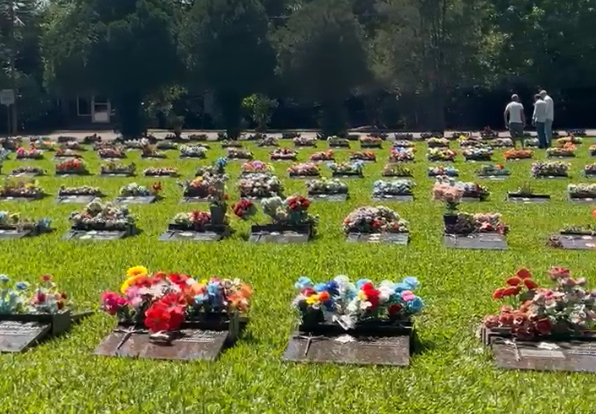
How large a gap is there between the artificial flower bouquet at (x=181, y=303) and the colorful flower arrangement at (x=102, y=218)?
443 centimetres

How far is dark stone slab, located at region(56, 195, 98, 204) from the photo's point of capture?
45.5ft

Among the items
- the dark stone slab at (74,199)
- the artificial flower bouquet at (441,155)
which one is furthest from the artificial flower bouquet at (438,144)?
the dark stone slab at (74,199)

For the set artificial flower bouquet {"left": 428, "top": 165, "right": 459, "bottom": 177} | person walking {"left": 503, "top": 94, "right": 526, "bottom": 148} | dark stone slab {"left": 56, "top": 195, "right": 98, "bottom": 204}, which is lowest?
dark stone slab {"left": 56, "top": 195, "right": 98, "bottom": 204}

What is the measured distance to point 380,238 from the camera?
1046cm

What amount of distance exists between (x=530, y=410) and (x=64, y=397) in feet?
8.45

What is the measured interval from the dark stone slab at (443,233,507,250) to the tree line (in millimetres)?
18831

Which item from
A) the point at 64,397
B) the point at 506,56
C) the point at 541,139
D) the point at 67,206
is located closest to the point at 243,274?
the point at 64,397

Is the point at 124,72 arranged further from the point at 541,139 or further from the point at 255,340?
the point at 255,340

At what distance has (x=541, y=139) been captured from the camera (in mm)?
22625

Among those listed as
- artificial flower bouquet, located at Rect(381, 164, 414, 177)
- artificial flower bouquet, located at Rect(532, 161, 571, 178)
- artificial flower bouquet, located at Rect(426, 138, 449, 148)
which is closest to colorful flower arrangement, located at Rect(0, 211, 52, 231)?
artificial flower bouquet, located at Rect(381, 164, 414, 177)

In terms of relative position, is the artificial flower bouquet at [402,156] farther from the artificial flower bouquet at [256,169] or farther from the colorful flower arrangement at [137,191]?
the colorful flower arrangement at [137,191]

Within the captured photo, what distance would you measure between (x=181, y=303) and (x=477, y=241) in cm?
476

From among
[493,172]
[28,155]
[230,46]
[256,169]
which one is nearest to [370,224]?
[256,169]

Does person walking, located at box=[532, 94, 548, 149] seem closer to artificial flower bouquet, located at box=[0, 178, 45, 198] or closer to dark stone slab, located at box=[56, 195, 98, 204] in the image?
dark stone slab, located at box=[56, 195, 98, 204]
